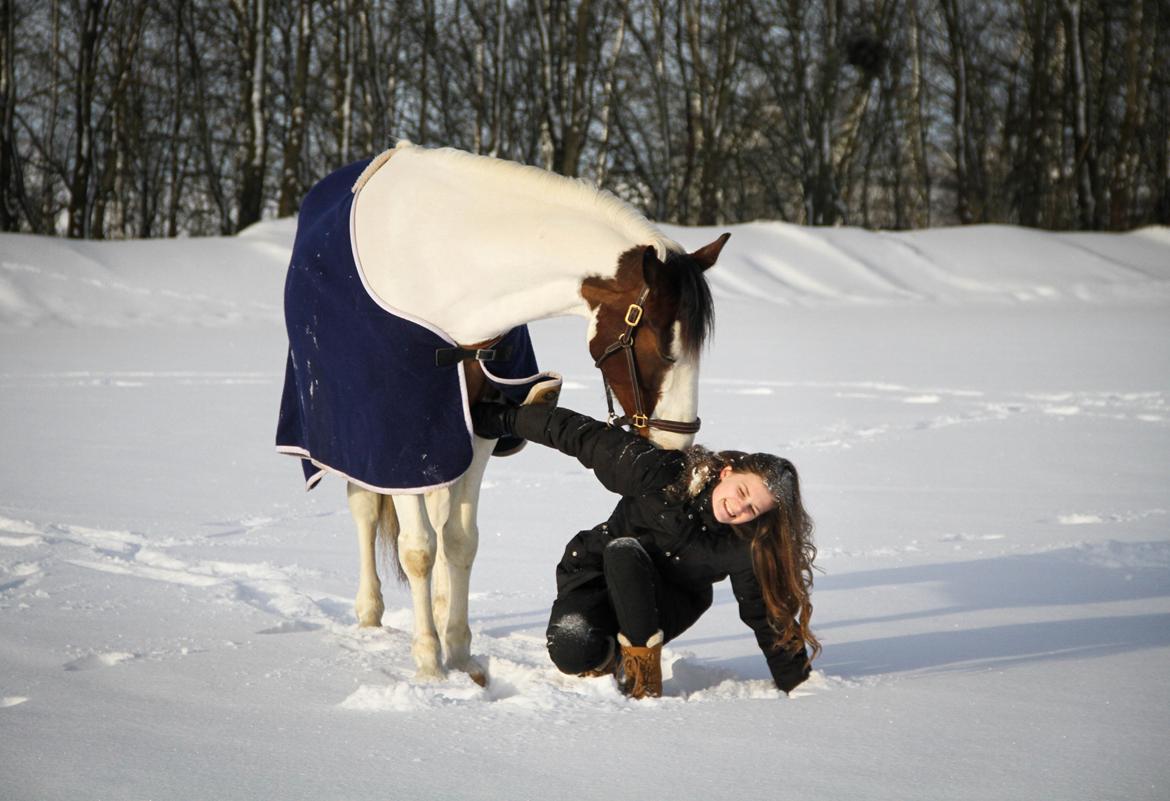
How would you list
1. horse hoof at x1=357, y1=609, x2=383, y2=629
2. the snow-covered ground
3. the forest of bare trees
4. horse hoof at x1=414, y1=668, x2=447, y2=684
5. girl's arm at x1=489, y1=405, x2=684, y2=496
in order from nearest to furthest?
the snow-covered ground → girl's arm at x1=489, y1=405, x2=684, y2=496 → horse hoof at x1=414, y1=668, x2=447, y2=684 → horse hoof at x1=357, y1=609, x2=383, y2=629 → the forest of bare trees

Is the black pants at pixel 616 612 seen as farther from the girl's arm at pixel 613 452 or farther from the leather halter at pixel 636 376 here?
the leather halter at pixel 636 376

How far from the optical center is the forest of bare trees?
1614 centimetres

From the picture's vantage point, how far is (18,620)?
2973 mm

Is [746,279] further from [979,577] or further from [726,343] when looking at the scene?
[979,577]

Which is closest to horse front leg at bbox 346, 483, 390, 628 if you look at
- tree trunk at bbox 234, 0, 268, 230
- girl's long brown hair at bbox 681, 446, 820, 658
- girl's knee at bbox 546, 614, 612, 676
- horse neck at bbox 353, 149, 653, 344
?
girl's knee at bbox 546, 614, 612, 676

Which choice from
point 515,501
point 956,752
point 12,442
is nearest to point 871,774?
point 956,752

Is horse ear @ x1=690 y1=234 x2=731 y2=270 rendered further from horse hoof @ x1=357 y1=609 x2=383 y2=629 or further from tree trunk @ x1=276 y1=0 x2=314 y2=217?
tree trunk @ x1=276 y1=0 x2=314 y2=217

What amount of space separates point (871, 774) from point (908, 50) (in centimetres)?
2170

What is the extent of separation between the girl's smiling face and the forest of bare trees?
12845 millimetres

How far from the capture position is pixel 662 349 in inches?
98.0

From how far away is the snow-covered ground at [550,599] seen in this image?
2.03 meters

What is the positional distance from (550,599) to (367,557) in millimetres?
587

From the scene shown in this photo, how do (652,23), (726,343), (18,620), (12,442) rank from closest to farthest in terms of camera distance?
(18,620) < (12,442) < (726,343) < (652,23)

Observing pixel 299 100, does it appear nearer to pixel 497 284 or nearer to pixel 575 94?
pixel 575 94
